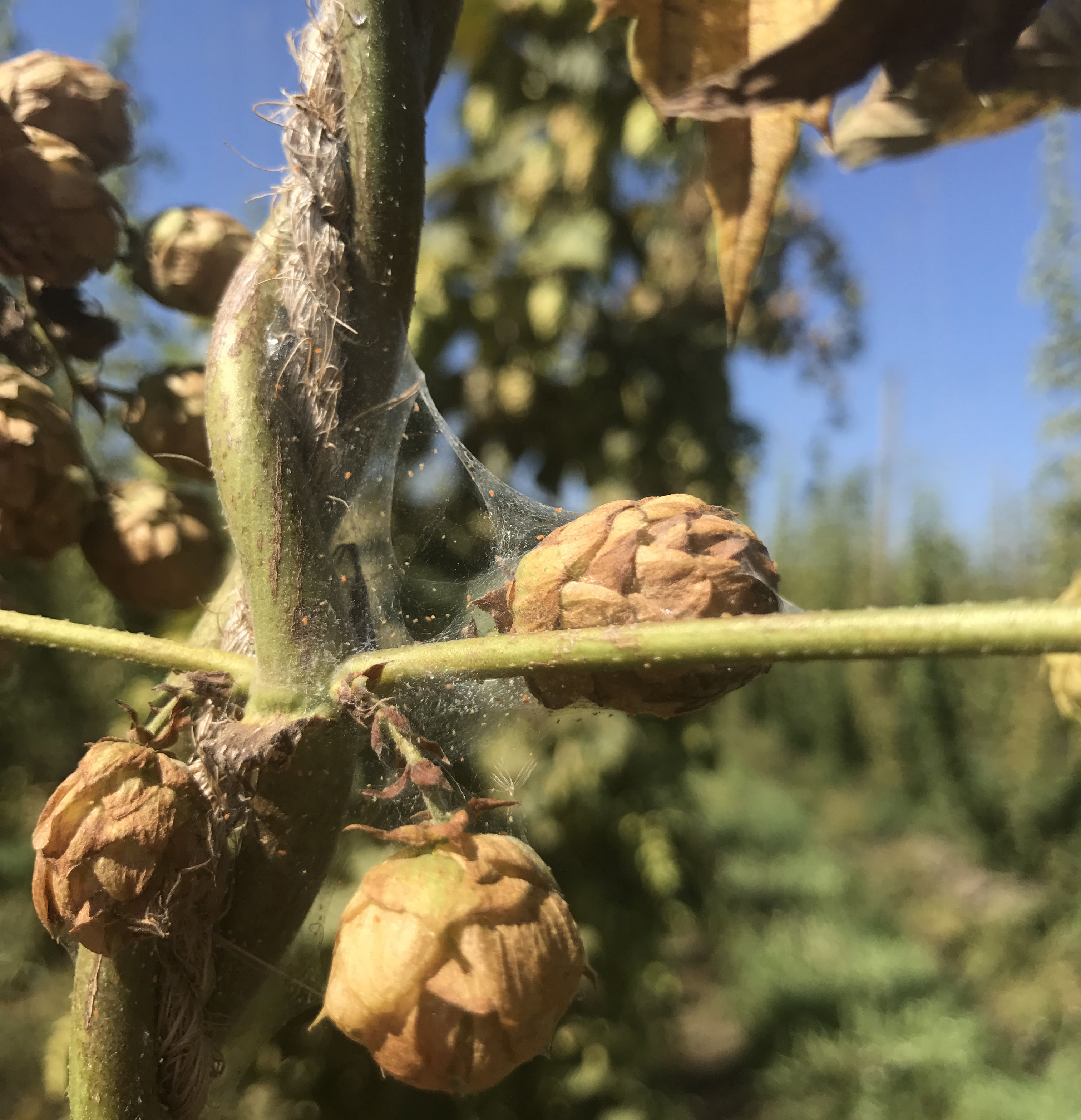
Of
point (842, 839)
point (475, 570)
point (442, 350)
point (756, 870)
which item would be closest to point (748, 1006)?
point (756, 870)

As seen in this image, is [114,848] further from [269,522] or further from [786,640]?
[786,640]

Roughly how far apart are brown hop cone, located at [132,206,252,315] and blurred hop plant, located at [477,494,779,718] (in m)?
0.64

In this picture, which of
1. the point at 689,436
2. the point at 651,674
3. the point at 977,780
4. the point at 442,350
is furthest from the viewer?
the point at 977,780

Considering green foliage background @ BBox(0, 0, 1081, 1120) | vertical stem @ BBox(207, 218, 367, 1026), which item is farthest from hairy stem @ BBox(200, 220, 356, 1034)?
green foliage background @ BBox(0, 0, 1081, 1120)

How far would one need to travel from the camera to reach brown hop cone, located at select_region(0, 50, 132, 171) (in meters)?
1.05

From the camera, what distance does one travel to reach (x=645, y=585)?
0.71m

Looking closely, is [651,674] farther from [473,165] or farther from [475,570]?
[473,165]

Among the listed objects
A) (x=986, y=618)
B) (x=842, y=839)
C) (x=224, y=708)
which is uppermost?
(x=986, y=618)

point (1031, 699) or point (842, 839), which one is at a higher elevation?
point (1031, 699)

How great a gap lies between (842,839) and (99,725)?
9.50 metres

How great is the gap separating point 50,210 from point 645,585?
2.49 feet

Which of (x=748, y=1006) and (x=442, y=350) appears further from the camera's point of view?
(x=748, y=1006)

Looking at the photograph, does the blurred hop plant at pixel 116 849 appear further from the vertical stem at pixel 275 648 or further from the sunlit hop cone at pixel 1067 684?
the sunlit hop cone at pixel 1067 684

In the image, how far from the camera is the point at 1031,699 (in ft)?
33.2
